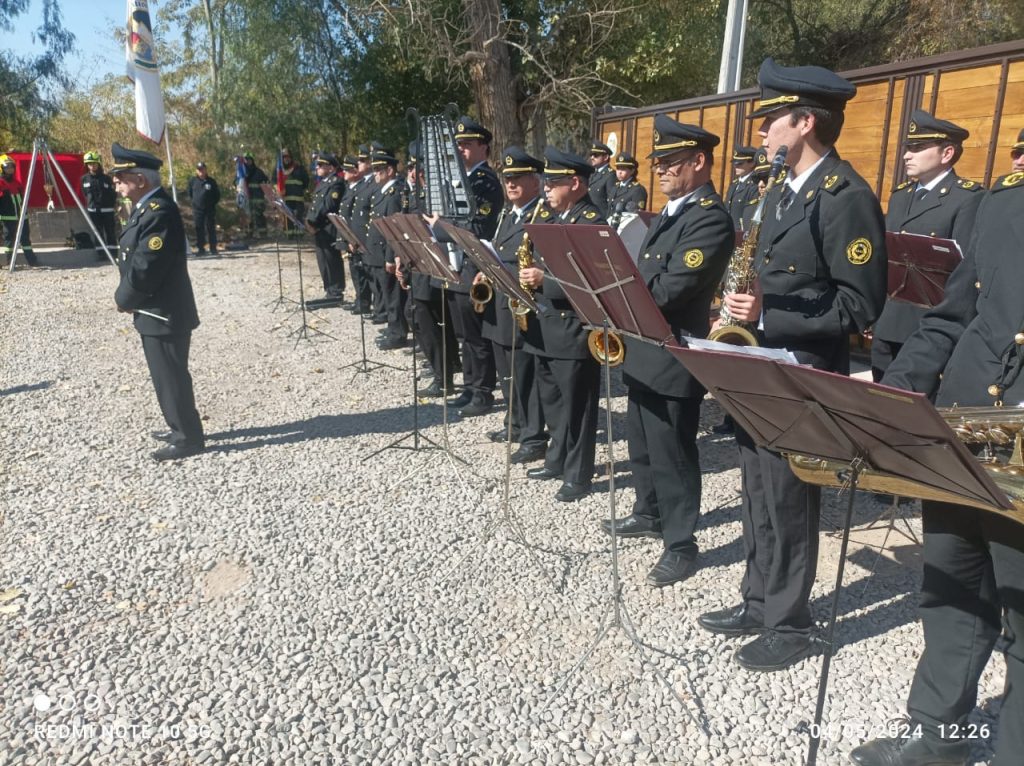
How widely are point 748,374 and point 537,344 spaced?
302 cm

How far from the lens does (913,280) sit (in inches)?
148

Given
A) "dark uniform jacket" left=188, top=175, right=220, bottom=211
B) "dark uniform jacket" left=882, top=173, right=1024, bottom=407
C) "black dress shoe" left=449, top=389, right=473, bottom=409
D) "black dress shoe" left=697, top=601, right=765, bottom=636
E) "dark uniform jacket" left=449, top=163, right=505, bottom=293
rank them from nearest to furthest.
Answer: "dark uniform jacket" left=882, top=173, right=1024, bottom=407, "black dress shoe" left=697, top=601, right=765, bottom=636, "dark uniform jacket" left=449, top=163, right=505, bottom=293, "black dress shoe" left=449, top=389, right=473, bottom=409, "dark uniform jacket" left=188, top=175, right=220, bottom=211

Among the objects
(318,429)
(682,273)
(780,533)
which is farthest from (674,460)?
(318,429)

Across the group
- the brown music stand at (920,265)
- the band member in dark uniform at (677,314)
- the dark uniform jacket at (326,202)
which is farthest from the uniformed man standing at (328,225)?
the brown music stand at (920,265)

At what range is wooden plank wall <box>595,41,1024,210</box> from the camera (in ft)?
19.1

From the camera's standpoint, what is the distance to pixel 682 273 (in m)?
3.51

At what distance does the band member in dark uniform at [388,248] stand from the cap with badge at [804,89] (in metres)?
5.71

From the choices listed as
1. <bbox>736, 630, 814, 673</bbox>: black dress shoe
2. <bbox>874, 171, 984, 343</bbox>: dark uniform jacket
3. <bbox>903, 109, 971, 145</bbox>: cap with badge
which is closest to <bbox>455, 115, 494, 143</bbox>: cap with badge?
<bbox>903, 109, 971, 145</bbox>: cap with badge

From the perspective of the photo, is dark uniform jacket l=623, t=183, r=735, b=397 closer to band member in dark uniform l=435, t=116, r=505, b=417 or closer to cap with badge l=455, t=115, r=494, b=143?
band member in dark uniform l=435, t=116, r=505, b=417

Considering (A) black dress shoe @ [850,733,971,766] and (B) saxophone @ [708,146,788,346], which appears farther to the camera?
(B) saxophone @ [708,146,788,346]

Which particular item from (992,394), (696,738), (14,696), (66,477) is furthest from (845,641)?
(66,477)

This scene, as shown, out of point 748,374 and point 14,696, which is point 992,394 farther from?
point 14,696

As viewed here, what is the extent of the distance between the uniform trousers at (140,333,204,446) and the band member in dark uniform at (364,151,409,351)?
296 cm

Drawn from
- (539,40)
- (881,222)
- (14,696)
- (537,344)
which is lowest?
(14,696)
